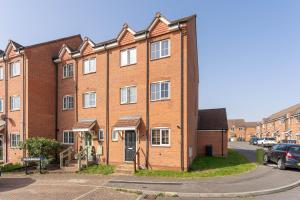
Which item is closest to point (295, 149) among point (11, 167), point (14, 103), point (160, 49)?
point (160, 49)

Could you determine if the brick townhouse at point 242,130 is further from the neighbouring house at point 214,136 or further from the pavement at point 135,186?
the pavement at point 135,186

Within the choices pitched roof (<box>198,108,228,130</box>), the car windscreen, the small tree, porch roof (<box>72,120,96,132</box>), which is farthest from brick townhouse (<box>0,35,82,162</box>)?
the car windscreen

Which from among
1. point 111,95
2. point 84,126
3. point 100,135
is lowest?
point 100,135

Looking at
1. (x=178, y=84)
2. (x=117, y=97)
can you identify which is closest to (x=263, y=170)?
(x=178, y=84)

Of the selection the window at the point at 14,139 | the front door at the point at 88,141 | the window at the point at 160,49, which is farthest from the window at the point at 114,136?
the window at the point at 14,139

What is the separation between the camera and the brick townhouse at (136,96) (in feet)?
52.1

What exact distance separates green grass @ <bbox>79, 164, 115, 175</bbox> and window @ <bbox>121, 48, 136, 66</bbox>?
7811 mm

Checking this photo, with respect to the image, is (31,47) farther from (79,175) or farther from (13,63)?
(79,175)

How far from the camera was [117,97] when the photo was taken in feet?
61.4

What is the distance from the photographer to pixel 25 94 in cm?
2116

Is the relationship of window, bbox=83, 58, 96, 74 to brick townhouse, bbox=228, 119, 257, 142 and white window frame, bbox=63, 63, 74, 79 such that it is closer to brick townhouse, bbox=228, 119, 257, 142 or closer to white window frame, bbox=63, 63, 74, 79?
white window frame, bbox=63, 63, 74, 79

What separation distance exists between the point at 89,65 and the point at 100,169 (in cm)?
883

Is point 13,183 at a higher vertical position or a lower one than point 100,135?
lower

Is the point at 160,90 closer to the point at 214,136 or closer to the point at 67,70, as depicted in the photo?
the point at 67,70
